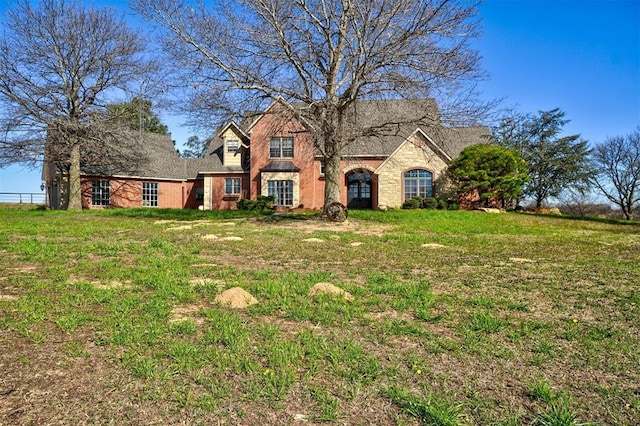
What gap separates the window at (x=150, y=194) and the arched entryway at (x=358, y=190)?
1384 cm

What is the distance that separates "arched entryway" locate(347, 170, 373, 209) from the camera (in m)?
26.4

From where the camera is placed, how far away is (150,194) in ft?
92.7

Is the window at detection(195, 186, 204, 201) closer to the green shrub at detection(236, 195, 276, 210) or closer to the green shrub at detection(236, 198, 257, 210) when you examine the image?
the green shrub at detection(236, 198, 257, 210)

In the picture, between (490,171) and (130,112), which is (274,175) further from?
(490,171)

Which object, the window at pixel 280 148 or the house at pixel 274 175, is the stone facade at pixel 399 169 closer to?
the house at pixel 274 175

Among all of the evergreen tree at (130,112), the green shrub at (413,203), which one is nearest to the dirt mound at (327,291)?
the green shrub at (413,203)

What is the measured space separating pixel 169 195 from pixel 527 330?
28.3 metres

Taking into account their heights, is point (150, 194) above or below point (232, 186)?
below

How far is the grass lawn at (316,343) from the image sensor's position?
2447 mm

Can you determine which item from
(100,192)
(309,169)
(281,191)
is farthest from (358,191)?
(100,192)

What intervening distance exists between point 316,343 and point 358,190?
77.4 feet

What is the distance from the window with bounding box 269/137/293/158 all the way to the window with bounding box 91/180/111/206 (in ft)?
37.3

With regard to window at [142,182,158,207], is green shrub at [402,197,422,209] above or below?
below

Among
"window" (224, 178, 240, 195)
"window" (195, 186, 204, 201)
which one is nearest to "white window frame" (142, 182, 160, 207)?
"window" (195, 186, 204, 201)
